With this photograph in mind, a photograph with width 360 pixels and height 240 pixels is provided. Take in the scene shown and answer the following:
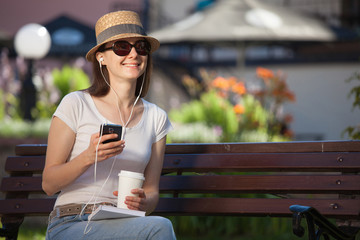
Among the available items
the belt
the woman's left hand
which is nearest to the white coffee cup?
the woman's left hand

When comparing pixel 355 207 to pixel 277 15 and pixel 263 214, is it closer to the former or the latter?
pixel 263 214

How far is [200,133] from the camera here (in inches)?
377

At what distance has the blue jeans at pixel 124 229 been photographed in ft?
9.88

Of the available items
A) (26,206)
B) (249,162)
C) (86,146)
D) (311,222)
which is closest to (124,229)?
(86,146)

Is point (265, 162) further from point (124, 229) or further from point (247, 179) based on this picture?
point (124, 229)

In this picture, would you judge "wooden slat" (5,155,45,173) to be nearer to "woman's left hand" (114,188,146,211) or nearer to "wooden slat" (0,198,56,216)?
"wooden slat" (0,198,56,216)

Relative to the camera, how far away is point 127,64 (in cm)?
343

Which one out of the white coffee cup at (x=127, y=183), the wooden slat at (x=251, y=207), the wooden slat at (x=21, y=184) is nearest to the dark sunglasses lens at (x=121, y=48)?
the white coffee cup at (x=127, y=183)

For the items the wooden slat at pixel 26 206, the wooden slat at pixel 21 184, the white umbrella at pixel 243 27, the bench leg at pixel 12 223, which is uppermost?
the white umbrella at pixel 243 27

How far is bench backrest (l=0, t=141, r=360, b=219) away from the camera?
147 inches

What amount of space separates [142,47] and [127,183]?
776mm

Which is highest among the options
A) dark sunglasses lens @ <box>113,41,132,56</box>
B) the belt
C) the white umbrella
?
the white umbrella

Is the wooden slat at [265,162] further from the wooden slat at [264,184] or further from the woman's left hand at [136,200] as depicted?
the woman's left hand at [136,200]

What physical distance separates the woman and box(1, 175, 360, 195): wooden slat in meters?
0.48
